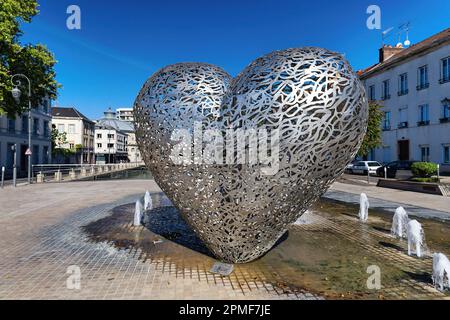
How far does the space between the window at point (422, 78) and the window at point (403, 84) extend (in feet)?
6.02

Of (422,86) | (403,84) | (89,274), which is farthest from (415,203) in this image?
(403,84)

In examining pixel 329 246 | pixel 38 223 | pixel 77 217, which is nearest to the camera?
pixel 329 246

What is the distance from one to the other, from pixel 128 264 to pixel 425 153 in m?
35.0

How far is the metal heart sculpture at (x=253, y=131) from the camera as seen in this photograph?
171 inches

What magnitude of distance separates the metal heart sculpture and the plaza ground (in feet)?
2.24

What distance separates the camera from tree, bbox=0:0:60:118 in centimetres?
1877

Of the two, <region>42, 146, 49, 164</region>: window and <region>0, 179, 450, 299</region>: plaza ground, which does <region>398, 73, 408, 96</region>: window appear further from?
<region>42, 146, 49, 164</region>: window

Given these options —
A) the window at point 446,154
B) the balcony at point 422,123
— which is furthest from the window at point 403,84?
the window at point 446,154

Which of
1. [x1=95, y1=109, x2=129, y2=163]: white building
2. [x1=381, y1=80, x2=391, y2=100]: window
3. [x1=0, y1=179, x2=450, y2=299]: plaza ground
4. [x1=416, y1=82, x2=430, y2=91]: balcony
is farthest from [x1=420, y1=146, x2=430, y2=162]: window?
[x1=95, y1=109, x2=129, y2=163]: white building

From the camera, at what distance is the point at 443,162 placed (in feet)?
95.8

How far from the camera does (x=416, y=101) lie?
33.0 m
